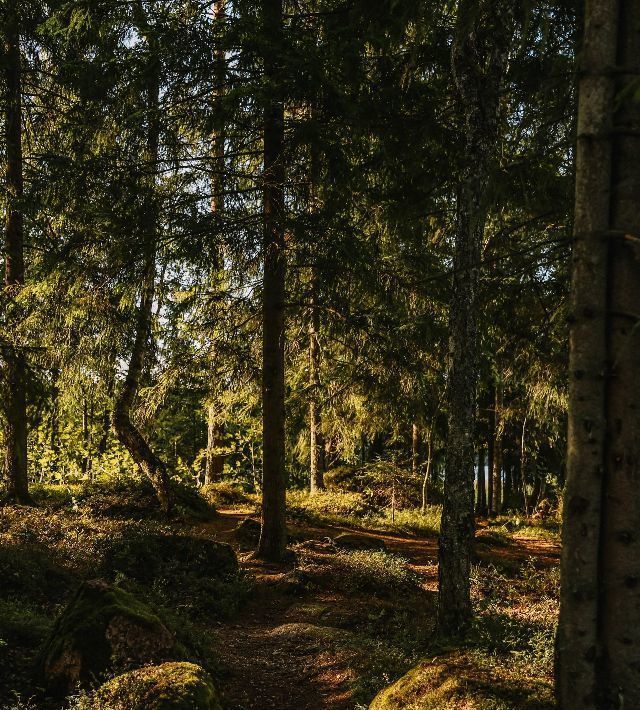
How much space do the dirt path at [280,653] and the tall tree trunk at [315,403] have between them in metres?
4.90

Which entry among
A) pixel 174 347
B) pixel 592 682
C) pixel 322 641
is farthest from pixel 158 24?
pixel 592 682

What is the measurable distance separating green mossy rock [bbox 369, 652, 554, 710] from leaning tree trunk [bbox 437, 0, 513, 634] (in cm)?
122

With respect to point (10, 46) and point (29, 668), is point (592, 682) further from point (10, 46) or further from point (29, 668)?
point (10, 46)

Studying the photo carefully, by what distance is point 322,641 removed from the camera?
783cm

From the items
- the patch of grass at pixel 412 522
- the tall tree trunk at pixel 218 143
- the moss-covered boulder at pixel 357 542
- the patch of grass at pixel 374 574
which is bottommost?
the patch of grass at pixel 412 522

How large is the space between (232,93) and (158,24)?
2.12m

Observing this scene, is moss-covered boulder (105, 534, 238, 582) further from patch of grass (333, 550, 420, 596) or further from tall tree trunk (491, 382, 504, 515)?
tall tree trunk (491, 382, 504, 515)

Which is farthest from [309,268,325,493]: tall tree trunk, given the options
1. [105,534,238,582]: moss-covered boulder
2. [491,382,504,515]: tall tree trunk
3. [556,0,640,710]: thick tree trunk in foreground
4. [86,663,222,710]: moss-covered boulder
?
[556,0,640,710]: thick tree trunk in foreground

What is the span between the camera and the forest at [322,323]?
3336mm

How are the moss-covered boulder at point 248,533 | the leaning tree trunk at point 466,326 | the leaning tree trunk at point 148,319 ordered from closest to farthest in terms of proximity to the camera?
the leaning tree trunk at point 466,326
the leaning tree trunk at point 148,319
the moss-covered boulder at point 248,533

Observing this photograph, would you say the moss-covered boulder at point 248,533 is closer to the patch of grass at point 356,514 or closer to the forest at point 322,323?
the forest at point 322,323

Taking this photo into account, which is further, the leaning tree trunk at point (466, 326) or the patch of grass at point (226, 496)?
the patch of grass at point (226, 496)

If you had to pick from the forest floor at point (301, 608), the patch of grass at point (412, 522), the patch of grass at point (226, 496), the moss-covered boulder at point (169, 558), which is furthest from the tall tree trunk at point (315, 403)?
the moss-covered boulder at point (169, 558)

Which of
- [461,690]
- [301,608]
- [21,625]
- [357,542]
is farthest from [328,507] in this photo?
[461,690]
